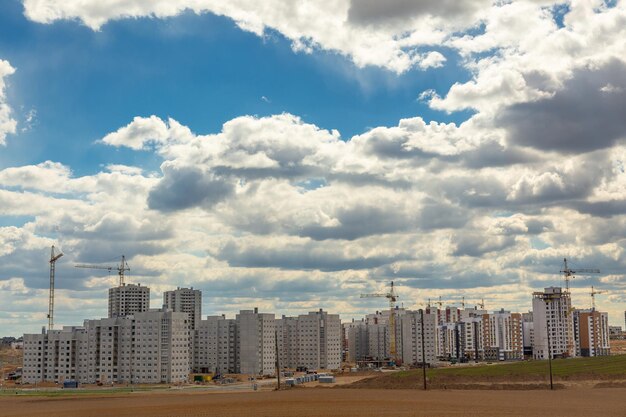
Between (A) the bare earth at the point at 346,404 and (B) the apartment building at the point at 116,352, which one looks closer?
(A) the bare earth at the point at 346,404

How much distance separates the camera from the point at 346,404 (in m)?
102

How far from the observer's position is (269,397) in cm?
12181

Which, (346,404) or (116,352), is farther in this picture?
(116,352)

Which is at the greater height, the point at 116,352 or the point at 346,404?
the point at 116,352

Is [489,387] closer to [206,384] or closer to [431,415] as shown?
[431,415]

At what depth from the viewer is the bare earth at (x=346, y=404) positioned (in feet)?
296

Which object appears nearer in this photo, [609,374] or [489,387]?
[489,387]

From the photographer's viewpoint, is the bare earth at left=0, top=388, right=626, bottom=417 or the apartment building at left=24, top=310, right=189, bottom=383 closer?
the bare earth at left=0, top=388, right=626, bottom=417

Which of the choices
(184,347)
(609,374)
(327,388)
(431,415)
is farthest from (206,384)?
(431,415)

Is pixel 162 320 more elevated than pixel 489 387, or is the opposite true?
pixel 162 320

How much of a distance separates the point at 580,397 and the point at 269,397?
48.3m

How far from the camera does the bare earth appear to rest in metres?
90.3

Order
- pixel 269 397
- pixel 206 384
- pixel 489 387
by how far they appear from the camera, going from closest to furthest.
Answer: pixel 269 397 < pixel 489 387 < pixel 206 384

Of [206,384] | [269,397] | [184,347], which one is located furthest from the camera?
[184,347]
